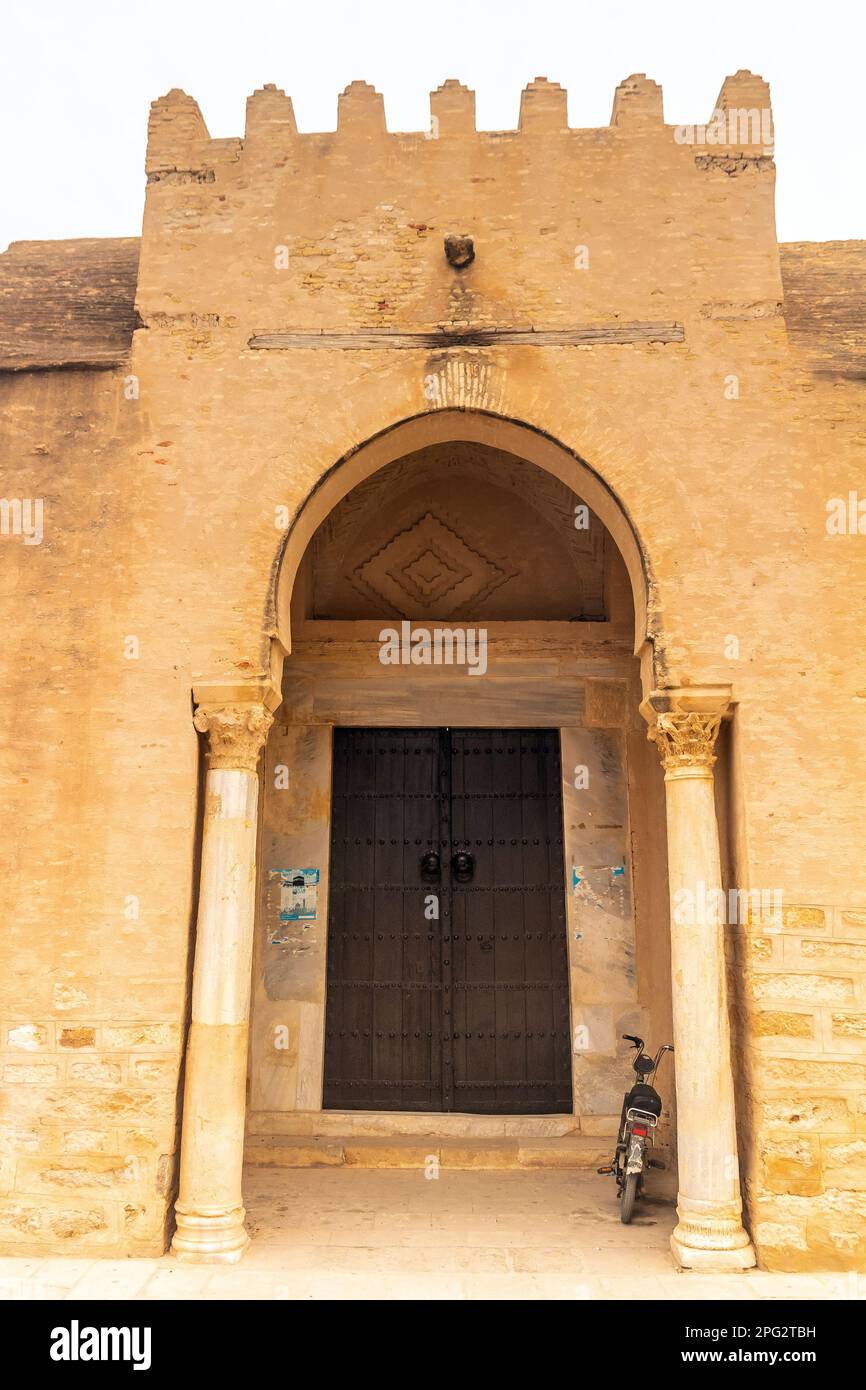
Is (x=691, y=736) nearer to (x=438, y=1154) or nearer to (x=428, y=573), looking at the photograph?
(x=428, y=573)

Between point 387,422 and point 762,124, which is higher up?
point 762,124

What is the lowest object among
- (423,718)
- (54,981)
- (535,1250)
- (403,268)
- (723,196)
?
(535,1250)

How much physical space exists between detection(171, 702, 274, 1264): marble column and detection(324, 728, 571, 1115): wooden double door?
Answer: 205 centimetres

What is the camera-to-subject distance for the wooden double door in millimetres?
7125

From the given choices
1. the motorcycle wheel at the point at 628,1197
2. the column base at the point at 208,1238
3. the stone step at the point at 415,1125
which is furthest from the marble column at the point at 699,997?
the column base at the point at 208,1238

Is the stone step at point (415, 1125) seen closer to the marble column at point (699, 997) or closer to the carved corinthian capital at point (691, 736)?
the marble column at point (699, 997)

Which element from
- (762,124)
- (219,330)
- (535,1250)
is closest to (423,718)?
(219,330)

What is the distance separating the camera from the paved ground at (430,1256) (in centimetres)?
451

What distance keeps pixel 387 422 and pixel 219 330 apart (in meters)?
1.13

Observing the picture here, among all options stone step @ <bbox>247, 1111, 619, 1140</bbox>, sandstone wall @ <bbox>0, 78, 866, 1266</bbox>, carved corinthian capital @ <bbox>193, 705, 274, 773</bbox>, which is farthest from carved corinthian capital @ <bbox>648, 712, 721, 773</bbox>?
stone step @ <bbox>247, 1111, 619, 1140</bbox>

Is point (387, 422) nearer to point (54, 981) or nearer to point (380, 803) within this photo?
point (380, 803)

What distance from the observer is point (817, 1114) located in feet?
16.0

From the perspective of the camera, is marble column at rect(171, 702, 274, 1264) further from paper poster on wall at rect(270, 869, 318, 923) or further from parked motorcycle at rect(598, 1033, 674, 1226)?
parked motorcycle at rect(598, 1033, 674, 1226)

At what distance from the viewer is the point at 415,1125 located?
695 centimetres
